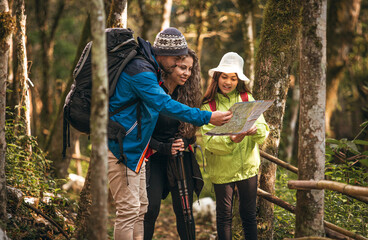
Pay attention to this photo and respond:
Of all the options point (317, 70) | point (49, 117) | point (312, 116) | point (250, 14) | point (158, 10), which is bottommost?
point (49, 117)

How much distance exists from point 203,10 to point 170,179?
10307mm

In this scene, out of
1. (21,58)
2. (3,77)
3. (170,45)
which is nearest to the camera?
(170,45)

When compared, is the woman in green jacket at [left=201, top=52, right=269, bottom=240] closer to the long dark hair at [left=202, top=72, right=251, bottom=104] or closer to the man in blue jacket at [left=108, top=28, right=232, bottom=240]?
the long dark hair at [left=202, top=72, right=251, bottom=104]

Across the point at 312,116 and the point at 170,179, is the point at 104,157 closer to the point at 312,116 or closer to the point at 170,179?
the point at 170,179

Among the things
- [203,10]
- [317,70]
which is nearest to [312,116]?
[317,70]

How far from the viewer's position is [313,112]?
363 centimetres

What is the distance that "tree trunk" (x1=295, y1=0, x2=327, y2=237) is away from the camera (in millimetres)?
3615

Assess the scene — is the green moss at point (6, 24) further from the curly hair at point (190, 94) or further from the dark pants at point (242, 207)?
the dark pants at point (242, 207)

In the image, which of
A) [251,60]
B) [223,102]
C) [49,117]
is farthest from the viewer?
[49,117]

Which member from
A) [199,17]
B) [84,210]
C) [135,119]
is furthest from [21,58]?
[199,17]

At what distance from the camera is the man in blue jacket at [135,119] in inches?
131

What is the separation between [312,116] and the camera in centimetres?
363

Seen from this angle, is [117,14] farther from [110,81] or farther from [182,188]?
[182,188]

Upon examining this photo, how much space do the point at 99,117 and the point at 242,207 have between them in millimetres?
2306
